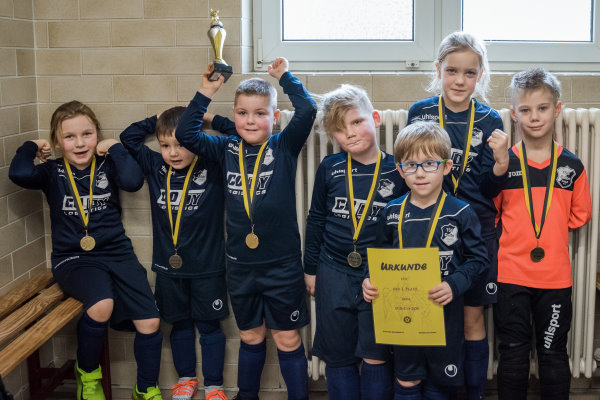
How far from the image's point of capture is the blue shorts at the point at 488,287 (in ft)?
9.53

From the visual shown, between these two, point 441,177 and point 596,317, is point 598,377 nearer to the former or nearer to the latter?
point 596,317

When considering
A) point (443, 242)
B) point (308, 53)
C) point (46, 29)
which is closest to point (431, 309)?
point (443, 242)

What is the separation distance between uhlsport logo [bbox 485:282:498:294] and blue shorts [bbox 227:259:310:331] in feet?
2.53

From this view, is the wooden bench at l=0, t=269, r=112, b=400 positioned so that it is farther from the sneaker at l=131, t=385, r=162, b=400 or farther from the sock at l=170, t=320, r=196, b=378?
the sock at l=170, t=320, r=196, b=378

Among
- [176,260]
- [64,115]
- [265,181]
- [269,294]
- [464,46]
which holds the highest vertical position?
[464,46]

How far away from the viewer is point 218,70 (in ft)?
9.77

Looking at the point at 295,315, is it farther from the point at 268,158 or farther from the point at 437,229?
the point at 437,229

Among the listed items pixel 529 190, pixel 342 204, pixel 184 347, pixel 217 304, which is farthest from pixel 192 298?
pixel 529 190

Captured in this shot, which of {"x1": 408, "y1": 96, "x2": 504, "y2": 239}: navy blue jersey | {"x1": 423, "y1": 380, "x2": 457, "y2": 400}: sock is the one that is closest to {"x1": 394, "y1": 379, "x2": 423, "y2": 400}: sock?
{"x1": 423, "y1": 380, "x2": 457, "y2": 400}: sock

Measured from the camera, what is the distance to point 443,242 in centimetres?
262

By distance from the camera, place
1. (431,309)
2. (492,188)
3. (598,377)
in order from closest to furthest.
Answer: (431,309), (492,188), (598,377)

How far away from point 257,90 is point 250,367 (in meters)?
1.23

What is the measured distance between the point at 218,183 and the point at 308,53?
0.81 metres

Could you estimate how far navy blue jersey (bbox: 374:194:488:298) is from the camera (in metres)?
2.62
